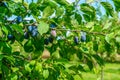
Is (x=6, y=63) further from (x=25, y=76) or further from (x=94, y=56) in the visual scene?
(x=94, y=56)

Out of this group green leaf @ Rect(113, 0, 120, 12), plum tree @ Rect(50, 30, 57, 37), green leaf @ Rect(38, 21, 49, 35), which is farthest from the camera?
plum tree @ Rect(50, 30, 57, 37)

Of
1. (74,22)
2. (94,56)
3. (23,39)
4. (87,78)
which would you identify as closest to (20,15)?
(23,39)

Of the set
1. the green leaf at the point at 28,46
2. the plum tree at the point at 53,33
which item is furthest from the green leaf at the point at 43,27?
the green leaf at the point at 28,46

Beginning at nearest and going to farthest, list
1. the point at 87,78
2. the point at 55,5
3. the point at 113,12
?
1. the point at 55,5
2. the point at 113,12
3. the point at 87,78

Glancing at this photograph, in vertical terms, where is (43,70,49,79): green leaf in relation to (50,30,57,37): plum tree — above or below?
below

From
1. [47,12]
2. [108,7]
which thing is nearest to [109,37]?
[108,7]

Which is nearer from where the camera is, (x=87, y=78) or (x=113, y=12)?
(x=113, y=12)

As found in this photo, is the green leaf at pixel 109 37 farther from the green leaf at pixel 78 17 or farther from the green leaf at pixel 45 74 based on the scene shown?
the green leaf at pixel 45 74

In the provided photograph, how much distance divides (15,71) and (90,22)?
0.66m

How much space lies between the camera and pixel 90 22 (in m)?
2.76

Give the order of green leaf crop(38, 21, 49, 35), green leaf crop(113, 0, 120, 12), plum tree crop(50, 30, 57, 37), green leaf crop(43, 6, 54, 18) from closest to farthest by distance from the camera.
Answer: green leaf crop(38, 21, 49, 35) → green leaf crop(43, 6, 54, 18) → green leaf crop(113, 0, 120, 12) → plum tree crop(50, 30, 57, 37)

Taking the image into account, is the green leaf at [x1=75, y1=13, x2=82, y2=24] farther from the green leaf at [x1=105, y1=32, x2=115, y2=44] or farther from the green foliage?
the green leaf at [x1=105, y1=32, x2=115, y2=44]

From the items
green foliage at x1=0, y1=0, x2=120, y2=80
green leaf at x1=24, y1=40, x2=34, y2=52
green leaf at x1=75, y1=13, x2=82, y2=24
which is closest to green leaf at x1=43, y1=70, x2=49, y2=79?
green foliage at x1=0, y1=0, x2=120, y2=80

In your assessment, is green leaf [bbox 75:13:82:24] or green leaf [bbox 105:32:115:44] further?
green leaf [bbox 75:13:82:24]
